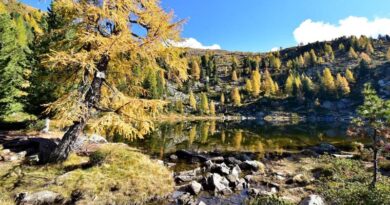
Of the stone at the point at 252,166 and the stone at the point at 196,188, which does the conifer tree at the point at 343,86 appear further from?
the stone at the point at 196,188

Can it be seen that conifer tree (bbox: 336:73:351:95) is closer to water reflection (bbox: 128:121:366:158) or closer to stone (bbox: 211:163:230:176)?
water reflection (bbox: 128:121:366:158)

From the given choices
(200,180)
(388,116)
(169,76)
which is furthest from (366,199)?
(169,76)

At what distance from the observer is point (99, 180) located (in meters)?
14.3

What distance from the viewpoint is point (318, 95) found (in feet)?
540

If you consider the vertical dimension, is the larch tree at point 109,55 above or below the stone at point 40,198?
above

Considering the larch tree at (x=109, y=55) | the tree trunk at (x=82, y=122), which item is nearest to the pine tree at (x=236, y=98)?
the larch tree at (x=109, y=55)

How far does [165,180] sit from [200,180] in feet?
8.59

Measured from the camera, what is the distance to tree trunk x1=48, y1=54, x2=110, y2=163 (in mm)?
15984

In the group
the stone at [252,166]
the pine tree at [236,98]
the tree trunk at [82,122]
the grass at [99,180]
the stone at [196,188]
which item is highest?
the pine tree at [236,98]

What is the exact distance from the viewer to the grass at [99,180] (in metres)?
13.4

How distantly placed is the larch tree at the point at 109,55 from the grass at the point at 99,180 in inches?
48.6

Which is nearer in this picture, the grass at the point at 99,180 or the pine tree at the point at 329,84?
the grass at the point at 99,180

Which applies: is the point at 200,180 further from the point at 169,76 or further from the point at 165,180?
the point at 169,76

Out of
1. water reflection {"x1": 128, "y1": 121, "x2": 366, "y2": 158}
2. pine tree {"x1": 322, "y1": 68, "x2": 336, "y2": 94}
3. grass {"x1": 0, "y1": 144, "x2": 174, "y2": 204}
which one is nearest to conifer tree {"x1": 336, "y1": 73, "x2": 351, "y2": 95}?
pine tree {"x1": 322, "y1": 68, "x2": 336, "y2": 94}
